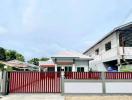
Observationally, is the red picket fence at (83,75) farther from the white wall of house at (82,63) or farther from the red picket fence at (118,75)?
the white wall of house at (82,63)

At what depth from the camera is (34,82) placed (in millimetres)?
14883

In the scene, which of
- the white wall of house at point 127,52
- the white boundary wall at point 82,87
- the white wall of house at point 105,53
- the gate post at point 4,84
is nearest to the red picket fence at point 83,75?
the white boundary wall at point 82,87

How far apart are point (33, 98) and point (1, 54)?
66783 millimetres

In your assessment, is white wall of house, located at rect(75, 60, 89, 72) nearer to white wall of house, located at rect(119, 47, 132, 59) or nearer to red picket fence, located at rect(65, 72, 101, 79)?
white wall of house, located at rect(119, 47, 132, 59)

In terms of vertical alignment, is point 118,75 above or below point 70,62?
below

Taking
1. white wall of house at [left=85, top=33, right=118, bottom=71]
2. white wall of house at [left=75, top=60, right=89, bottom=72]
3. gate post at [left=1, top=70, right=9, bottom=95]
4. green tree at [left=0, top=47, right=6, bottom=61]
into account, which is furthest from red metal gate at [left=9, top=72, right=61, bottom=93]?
green tree at [left=0, top=47, right=6, bottom=61]

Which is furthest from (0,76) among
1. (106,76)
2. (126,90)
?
(126,90)

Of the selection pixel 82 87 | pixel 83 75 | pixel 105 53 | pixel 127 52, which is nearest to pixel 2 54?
pixel 105 53

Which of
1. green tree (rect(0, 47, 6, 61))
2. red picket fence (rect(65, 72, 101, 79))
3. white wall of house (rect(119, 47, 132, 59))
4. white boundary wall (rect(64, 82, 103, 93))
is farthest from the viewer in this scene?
green tree (rect(0, 47, 6, 61))

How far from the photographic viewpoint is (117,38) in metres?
27.5

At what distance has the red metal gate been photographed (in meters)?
14.8

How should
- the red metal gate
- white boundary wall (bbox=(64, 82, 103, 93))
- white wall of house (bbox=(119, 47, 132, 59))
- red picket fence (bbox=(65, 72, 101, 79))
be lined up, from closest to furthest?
white boundary wall (bbox=(64, 82, 103, 93))
the red metal gate
red picket fence (bbox=(65, 72, 101, 79))
white wall of house (bbox=(119, 47, 132, 59))

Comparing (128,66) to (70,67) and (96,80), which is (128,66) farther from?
(96,80)

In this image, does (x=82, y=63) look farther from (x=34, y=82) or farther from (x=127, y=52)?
(x=34, y=82)
